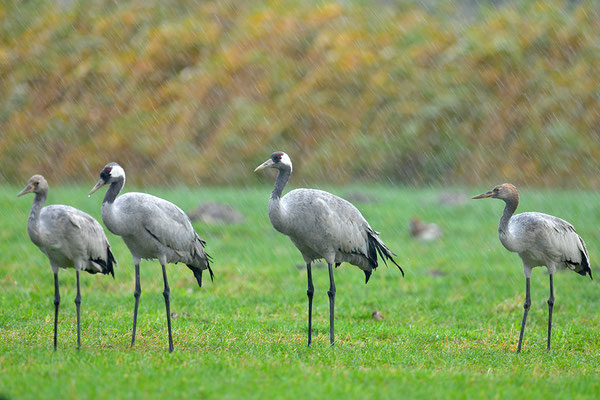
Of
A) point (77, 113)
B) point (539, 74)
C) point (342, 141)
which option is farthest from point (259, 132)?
point (539, 74)

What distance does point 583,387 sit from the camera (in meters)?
6.44

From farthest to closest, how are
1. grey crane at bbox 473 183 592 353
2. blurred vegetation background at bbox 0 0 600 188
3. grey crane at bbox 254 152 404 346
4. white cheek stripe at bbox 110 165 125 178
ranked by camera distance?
blurred vegetation background at bbox 0 0 600 188 → grey crane at bbox 473 183 592 353 → grey crane at bbox 254 152 404 346 → white cheek stripe at bbox 110 165 125 178

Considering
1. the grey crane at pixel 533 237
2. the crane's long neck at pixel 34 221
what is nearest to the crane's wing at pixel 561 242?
the grey crane at pixel 533 237

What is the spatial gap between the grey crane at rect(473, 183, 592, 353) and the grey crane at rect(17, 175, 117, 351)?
3.89m

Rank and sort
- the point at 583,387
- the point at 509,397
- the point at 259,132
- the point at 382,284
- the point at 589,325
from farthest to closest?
the point at 259,132, the point at 382,284, the point at 589,325, the point at 583,387, the point at 509,397

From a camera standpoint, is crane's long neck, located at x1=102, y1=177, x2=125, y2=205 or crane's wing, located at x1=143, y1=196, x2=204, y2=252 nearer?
crane's long neck, located at x1=102, y1=177, x2=125, y2=205

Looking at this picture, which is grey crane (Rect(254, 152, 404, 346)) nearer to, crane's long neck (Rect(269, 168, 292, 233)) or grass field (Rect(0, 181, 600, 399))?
crane's long neck (Rect(269, 168, 292, 233))

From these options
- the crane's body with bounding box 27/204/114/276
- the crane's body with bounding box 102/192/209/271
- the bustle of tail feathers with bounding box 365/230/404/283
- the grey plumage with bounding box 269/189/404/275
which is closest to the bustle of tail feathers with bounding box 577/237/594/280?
the bustle of tail feathers with bounding box 365/230/404/283

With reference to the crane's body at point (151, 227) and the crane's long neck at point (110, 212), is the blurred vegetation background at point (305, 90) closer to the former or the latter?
the crane's body at point (151, 227)

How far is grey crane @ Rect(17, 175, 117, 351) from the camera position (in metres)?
7.25

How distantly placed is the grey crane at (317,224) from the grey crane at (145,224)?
947mm

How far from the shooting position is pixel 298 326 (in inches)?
352

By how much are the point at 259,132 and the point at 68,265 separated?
13612 millimetres

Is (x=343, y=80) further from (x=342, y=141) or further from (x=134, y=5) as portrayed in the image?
(x=134, y=5)
